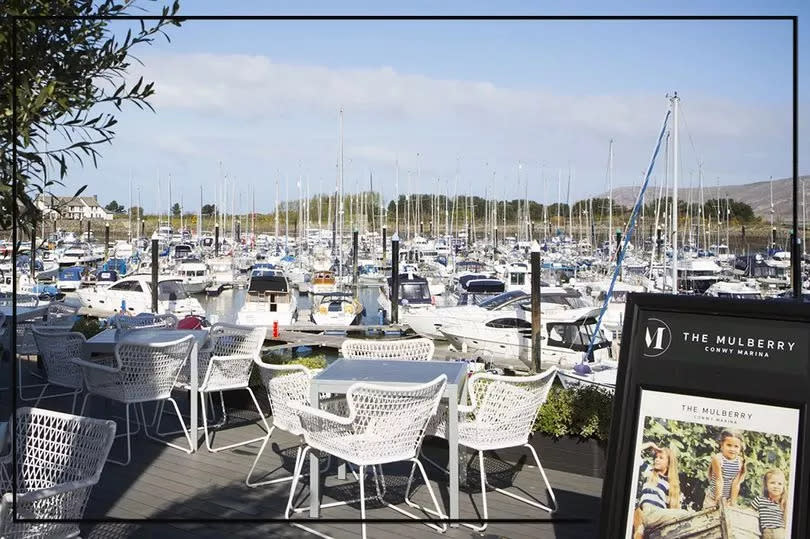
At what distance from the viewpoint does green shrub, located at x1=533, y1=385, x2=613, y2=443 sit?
5.31 m

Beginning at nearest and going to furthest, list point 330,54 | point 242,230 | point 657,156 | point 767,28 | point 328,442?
point 328,442, point 767,28, point 330,54, point 657,156, point 242,230

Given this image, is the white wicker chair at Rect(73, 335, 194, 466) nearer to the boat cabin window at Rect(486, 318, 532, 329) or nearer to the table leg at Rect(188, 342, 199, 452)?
the table leg at Rect(188, 342, 199, 452)

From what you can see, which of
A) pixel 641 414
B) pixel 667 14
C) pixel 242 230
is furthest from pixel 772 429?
pixel 242 230

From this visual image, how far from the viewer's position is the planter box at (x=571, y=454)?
535cm

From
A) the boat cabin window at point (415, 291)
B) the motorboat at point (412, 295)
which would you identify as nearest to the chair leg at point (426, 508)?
the motorboat at point (412, 295)

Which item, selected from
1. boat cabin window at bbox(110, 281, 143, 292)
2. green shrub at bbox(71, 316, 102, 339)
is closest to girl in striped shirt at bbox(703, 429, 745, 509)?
green shrub at bbox(71, 316, 102, 339)

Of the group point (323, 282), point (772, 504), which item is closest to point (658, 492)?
point (772, 504)

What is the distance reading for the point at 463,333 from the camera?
17.7m

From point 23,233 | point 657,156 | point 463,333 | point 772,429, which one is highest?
point 657,156

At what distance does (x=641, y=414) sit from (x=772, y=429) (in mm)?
439

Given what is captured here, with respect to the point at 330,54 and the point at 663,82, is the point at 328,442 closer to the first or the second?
the point at 330,54

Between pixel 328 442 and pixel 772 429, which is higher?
pixel 772 429

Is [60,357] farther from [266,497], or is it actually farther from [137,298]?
[137,298]

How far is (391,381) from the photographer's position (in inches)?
178
